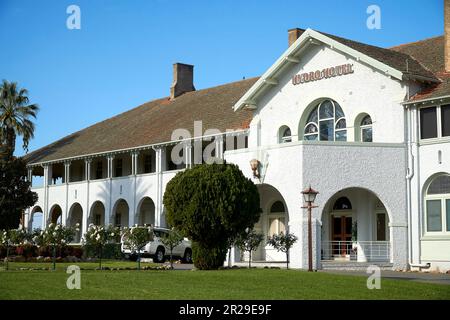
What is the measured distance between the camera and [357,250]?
100ft

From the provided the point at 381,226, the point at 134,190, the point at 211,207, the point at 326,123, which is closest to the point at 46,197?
the point at 134,190

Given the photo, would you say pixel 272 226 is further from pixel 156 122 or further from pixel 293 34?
pixel 156 122

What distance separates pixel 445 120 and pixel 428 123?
2.37 ft

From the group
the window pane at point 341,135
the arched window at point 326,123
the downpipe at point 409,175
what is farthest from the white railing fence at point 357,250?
the arched window at point 326,123

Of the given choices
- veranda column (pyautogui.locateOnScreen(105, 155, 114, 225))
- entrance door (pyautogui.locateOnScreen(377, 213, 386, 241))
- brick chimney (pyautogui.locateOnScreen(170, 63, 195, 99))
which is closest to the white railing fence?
entrance door (pyautogui.locateOnScreen(377, 213, 386, 241))

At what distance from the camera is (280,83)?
33.5 meters

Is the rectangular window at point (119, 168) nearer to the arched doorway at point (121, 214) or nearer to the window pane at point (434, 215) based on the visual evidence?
the arched doorway at point (121, 214)

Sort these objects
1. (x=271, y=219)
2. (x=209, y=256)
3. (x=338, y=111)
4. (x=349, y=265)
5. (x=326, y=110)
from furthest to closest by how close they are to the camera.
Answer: (x=271, y=219) → (x=326, y=110) → (x=338, y=111) → (x=349, y=265) → (x=209, y=256)

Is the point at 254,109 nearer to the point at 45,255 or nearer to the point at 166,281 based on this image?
the point at 45,255

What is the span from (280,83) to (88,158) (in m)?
17.2

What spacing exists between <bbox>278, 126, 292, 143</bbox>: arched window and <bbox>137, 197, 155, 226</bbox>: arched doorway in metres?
13.6

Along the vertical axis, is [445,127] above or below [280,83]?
below

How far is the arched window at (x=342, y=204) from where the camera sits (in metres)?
31.4
